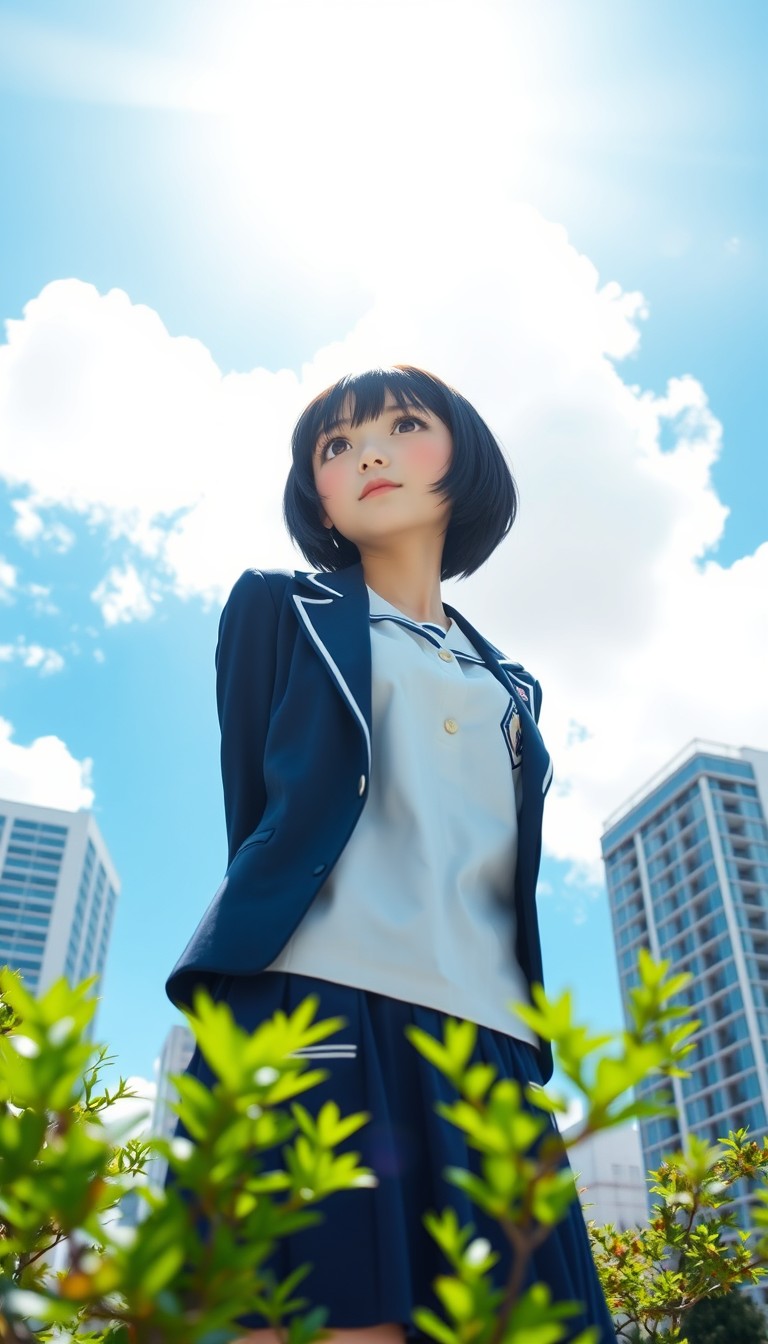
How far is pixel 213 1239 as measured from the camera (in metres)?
0.50

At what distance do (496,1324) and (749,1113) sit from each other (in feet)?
161

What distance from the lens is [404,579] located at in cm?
242

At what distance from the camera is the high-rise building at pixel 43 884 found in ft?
245

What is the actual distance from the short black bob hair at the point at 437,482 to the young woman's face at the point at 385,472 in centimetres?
2

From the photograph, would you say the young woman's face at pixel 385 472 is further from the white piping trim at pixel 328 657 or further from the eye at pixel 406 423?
the white piping trim at pixel 328 657

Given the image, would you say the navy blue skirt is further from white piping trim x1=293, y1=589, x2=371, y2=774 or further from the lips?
the lips

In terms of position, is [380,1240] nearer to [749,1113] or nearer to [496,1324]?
[496,1324]

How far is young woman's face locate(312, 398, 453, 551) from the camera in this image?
90.6 inches

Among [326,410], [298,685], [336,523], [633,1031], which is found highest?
[326,410]

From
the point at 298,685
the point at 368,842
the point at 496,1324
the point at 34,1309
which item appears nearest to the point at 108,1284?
the point at 34,1309

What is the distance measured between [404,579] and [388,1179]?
1424 millimetres

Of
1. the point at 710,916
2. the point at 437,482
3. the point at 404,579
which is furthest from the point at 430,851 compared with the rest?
the point at 710,916

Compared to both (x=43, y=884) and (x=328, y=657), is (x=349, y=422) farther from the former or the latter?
(x=43, y=884)

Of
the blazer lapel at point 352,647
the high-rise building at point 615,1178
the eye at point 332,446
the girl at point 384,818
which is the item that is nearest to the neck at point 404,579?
the girl at point 384,818
